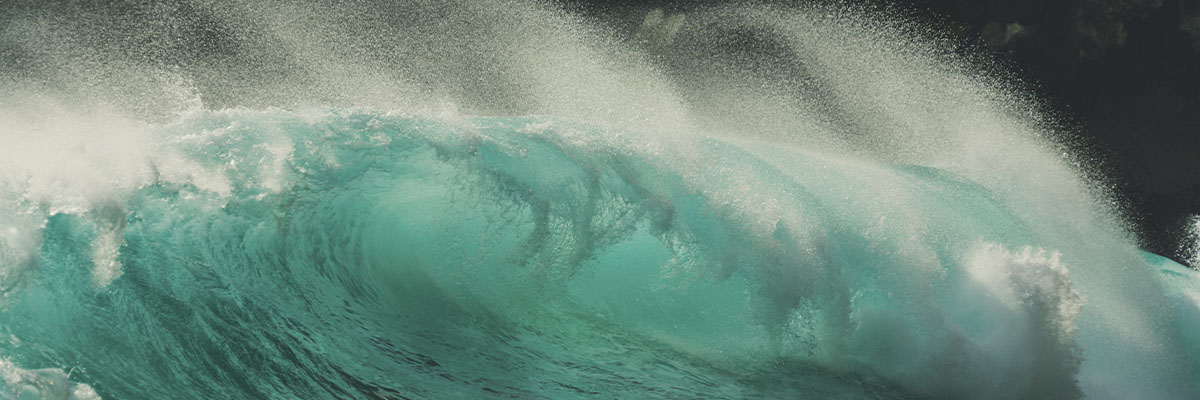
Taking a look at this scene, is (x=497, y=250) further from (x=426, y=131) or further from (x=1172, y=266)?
(x=1172, y=266)

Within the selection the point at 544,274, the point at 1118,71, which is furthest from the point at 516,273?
the point at 1118,71

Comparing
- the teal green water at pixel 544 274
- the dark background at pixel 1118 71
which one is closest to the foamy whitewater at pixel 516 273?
the teal green water at pixel 544 274

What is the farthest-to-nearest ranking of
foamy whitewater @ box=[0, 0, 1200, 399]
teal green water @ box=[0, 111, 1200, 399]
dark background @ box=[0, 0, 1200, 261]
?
dark background @ box=[0, 0, 1200, 261]
teal green water @ box=[0, 111, 1200, 399]
foamy whitewater @ box=[0, 0, 1200, 399]

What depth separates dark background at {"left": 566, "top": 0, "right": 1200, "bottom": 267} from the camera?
14430mm

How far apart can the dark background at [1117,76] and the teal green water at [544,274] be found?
11111 mm

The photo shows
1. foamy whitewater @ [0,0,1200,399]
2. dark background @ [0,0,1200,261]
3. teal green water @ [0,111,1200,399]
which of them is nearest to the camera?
foamy whitewater @ [0,0,1200,399]

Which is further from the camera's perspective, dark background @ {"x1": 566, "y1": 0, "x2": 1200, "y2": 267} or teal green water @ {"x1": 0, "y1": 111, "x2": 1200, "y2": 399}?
dark background @ {"x1": 566, "y1": 0, "x2": 1200, "y2": 267}

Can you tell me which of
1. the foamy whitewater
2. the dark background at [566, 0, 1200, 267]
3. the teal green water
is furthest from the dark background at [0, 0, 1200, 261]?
the teal green water

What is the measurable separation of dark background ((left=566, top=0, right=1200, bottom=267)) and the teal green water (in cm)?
1111

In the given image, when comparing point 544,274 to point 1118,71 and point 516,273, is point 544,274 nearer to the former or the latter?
point 516,273

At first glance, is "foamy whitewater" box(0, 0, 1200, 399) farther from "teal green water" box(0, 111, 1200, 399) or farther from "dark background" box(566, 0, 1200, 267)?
"dark background" box(566, 0, 1200, 267)

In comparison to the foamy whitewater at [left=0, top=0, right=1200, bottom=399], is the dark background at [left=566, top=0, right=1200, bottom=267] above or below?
above

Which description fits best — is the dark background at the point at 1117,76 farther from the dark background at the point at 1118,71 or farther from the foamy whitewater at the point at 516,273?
the foamy whitewater at the point at 516,273

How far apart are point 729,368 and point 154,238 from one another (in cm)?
293
